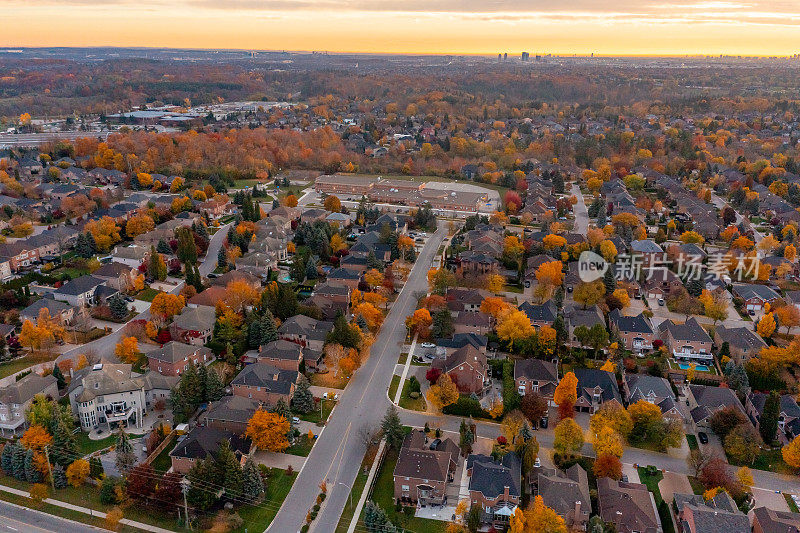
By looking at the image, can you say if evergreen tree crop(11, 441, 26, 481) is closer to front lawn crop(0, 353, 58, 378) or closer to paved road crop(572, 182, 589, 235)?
front lawn crop(0, 353, 58, 378)

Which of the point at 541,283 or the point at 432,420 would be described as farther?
the point at 541,283

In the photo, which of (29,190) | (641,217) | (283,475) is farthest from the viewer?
(29,190)

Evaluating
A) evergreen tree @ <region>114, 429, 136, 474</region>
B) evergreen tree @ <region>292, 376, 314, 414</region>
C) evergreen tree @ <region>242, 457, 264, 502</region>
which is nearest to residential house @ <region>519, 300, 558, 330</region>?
evergreen tree @ <region>292, 376, 314, 414</region>

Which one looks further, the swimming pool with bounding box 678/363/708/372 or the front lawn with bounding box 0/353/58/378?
the swimming pool with bounding box 678/363/708/372

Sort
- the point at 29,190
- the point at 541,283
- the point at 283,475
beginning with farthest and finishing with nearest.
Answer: the point at 29,190, the point at 541,283, the point at 283,475

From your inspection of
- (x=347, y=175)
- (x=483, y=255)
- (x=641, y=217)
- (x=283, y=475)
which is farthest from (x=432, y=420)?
(x=347, y=175)

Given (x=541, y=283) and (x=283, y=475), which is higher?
(x=541, y=283)

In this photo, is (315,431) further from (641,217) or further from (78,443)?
(641,217)
